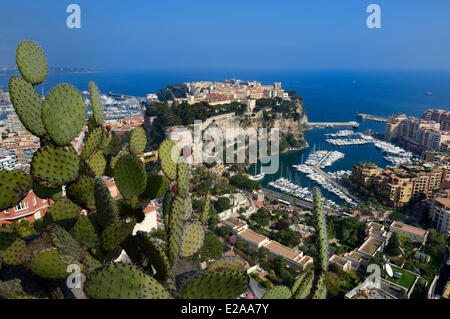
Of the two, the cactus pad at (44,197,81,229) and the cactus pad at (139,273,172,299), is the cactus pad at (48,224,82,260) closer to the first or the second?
the cactus pad at (44,197,81,229)

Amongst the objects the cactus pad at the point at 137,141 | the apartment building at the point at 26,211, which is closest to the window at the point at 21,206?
the apartment building at the point at 26,211

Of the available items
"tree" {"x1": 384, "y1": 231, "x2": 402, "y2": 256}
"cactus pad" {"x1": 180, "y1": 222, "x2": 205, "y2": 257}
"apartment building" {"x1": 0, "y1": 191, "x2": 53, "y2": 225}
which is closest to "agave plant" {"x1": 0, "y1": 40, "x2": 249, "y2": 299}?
"cactus pad" {"x1": 180, "y1": 222, "x2": 205, "y2": 257}

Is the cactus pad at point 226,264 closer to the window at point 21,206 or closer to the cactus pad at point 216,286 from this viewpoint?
the cactus pad at point 216,286

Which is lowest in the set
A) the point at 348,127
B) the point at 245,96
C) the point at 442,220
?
the point at 442,220

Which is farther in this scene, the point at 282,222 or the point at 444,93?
the point at 444,93

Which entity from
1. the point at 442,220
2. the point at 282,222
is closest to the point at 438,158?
the point at 442,220

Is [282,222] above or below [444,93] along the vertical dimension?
below

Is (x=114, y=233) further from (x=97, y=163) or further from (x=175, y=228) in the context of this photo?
(x=97, y=163)
